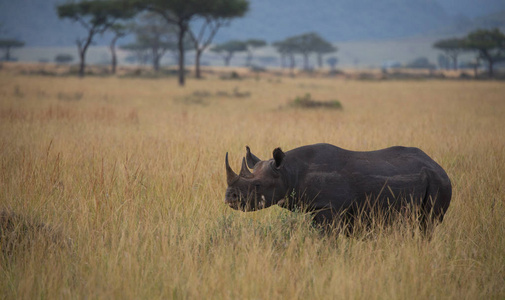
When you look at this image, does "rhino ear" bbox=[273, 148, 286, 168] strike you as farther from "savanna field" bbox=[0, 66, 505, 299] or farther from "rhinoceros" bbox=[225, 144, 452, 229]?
"savanna field" bbox=[0, 66, 505, 299]

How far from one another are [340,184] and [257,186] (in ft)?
2.25

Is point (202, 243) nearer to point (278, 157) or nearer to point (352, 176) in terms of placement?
point (278, 157)

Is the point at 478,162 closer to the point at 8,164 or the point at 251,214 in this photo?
the point at 251,214

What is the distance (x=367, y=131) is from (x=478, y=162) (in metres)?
3.75

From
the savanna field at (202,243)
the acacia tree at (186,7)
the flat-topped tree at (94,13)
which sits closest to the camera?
the savanna field at (202,243)

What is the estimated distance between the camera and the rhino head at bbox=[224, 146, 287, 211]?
347 cm

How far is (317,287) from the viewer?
2.95 metres

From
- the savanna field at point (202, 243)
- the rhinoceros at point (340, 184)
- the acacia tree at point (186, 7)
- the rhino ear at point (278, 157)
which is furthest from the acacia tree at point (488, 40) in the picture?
the rhino ear at point (278, 157)

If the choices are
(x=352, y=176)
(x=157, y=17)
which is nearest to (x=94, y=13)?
(x=157, y=17)

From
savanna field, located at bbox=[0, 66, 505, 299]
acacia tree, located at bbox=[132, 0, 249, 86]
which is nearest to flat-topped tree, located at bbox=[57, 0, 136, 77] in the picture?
acacia tree, located at bbox=[132, 0, 249, 86]

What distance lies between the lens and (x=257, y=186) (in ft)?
11.6

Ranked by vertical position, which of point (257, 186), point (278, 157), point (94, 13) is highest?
point (94, 13)

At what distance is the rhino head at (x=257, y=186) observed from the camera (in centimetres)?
347

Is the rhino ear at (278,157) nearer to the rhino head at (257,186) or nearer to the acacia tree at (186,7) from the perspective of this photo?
the rhino head at (257,186)
